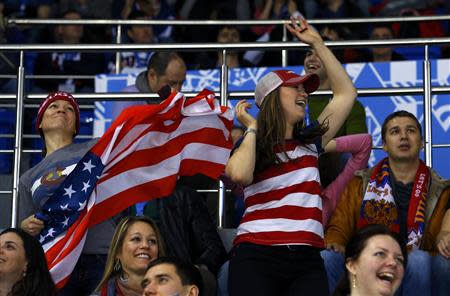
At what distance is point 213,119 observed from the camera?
780cm

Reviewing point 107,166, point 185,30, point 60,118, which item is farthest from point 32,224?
point 185,30

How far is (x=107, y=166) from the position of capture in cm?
774

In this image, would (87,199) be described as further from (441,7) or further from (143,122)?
(441,7)

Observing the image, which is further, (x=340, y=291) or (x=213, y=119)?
(x=213, y=119)

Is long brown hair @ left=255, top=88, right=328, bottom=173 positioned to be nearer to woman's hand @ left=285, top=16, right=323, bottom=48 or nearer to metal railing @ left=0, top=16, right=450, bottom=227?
woman's hand @ left=285, top=16, right=323, bottom=48

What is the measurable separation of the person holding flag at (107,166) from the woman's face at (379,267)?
1.34 meters

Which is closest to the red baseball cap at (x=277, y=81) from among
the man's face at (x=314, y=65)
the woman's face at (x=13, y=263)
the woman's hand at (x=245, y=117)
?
the woman's hand at (x=245, y=117)

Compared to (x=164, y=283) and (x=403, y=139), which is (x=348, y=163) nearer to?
(x=403, y=139)

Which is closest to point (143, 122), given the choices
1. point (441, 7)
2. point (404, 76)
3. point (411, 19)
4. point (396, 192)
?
point (396, 192)

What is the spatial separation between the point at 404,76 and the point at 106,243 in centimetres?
351

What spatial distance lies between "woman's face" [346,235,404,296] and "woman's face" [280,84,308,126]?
0.75 m

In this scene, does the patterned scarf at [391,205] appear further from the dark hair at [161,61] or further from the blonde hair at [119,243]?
the dark hair at [161,61]

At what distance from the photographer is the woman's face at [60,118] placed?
787 cm

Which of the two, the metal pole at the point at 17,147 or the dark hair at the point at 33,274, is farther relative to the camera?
the metal pole at the point at 17,147
